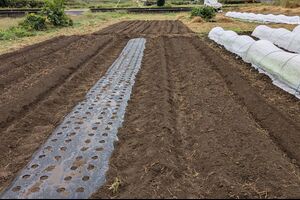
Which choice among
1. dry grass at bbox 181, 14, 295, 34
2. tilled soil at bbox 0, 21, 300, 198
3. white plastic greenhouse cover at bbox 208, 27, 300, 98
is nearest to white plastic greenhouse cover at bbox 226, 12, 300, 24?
dry grass at bbox 181, 14, 295, 34

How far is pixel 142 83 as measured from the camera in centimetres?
668

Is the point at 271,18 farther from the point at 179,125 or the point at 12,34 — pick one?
the point at 179,125

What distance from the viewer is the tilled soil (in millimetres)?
3287

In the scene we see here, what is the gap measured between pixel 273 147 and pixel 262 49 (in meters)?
4.43

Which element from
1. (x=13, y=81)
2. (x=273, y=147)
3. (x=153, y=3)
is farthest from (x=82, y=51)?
(x=153, y=3)

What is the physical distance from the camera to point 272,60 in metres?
7.21

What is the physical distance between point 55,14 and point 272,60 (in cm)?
1324

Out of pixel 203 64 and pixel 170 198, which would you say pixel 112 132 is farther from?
pixel 203 64

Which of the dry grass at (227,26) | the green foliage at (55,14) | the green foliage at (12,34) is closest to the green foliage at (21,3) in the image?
the green foliage at (55,14)

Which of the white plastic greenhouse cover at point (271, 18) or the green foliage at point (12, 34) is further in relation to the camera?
the white plastic greenhouse cover at point (271, 18)

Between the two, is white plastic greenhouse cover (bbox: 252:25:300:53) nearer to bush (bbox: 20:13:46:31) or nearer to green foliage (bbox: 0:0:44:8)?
bush (bbox: 20:13:46:31)

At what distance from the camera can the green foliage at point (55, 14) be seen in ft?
57.4

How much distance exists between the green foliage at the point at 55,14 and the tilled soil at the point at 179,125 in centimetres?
964

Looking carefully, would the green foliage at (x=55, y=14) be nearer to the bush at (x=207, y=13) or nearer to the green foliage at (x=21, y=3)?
the bush at (x=207, y=13)
